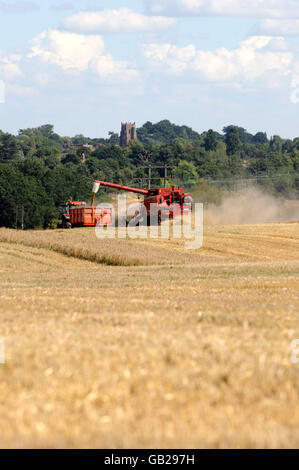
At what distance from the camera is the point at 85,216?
2115 inches

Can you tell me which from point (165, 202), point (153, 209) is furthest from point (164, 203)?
point (153, 209)

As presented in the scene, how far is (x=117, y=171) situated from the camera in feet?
499

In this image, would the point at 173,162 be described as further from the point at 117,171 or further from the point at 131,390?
the point at 131,390

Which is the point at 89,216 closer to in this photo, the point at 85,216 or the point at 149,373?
the point at 85,216

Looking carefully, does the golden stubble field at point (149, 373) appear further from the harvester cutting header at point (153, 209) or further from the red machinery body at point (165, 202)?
the harvester cutting header at point (153, 209)

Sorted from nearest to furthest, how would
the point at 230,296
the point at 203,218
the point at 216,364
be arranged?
the point at 216,364
the point at 230,296
the point at 203,218

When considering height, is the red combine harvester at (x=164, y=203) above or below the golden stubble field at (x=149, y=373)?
above

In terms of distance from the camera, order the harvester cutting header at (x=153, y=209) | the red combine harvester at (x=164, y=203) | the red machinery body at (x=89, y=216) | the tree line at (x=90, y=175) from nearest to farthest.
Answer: the red combine harvester at (x=164, y=203) → the harvester cutting header at (x=153, y=209) → the red machinery body at (x=89, y=216) → the tree line at (x=90, y=175)

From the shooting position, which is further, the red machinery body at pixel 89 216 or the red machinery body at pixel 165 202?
the red machinery body at pixel 89 216

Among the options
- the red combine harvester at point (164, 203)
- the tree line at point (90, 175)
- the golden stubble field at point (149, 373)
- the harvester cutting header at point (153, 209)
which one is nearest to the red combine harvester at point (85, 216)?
the harvester cutting header at point (153, 209)

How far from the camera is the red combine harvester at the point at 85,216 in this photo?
53.8m

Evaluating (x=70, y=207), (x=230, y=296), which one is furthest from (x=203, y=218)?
(x=230, y=296)

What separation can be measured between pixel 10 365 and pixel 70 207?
4829cm

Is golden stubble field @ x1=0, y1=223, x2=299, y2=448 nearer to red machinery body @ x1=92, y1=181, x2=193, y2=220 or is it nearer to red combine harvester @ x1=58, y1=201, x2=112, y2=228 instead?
red machinery body @ x1=92, y1=181, x2=193, y2=220
